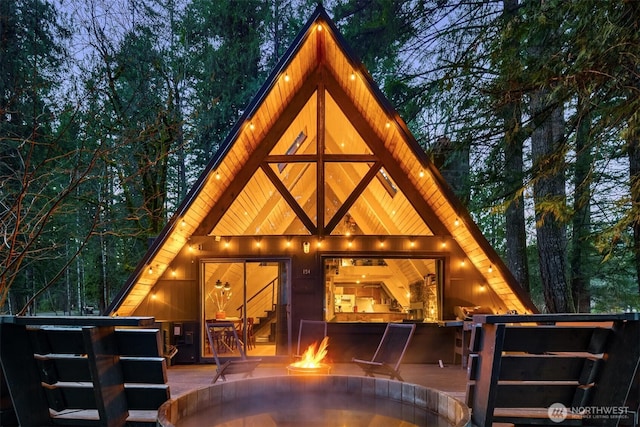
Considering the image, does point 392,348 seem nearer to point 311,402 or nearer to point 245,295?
point 245,295

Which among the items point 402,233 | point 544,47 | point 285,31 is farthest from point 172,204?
point 544,47

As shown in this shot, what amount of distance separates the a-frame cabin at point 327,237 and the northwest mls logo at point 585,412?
5502mm

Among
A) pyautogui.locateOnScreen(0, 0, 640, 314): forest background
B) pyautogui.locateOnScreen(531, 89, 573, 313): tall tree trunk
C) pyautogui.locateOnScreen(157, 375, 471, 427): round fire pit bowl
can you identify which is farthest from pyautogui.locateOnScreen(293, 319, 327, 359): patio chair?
pyautogui.locateOnScreen(157, 375, 471, 427): round fire pit bowl

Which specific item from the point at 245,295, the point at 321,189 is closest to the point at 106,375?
the point at 321,189

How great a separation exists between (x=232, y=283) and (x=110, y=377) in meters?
6.35

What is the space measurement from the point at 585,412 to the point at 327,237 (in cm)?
597

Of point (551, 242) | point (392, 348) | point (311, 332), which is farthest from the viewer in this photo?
point (551, 242)

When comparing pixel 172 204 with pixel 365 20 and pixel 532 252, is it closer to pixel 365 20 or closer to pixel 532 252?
pixel 365 20

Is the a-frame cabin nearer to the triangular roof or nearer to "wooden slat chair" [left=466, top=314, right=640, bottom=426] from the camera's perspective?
the triangular roof

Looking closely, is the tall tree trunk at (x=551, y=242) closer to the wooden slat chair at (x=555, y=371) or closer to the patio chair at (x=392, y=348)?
the patio chair at (x=392, y=348)

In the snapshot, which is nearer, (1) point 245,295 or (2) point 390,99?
(1) point 245,295

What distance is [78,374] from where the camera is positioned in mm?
2732

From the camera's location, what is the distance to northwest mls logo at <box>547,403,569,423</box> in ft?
9.16

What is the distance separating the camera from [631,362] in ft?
8.68
